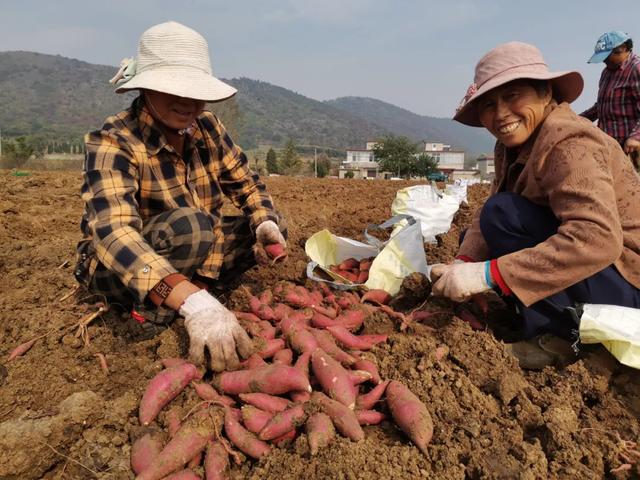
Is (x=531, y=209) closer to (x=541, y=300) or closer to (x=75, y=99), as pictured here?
(x=541, y=300)

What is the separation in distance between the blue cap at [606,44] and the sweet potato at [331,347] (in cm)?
369

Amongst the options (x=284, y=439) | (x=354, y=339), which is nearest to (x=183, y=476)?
(x=284, y=439)

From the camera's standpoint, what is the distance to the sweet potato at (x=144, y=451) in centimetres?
143

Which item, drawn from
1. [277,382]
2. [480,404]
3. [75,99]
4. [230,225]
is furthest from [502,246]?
[75,99]

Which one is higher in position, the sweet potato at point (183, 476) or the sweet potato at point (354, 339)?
the sweet potato at point (354, 339)

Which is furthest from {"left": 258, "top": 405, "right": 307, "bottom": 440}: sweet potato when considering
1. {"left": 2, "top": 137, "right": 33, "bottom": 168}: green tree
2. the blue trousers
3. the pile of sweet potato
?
{"left": 2, "top": 137, "right": 33, "bottom": 168}: green tree

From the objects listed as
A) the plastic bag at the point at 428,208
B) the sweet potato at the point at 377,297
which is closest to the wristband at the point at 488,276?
the sweet potato at the point at 377,297

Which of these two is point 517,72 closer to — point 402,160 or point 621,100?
point 621,100

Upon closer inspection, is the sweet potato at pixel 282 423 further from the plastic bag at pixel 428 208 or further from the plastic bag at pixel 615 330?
the plastic bag at pixel 428 208

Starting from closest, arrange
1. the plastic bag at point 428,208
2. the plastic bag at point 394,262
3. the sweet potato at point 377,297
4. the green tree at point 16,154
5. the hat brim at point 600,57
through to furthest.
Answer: the sweet potato at point 377,297 → the plastic bag at point 394,262 → the hat brim at point 600,57 → the plastic bag at point 428,208 → the green tree at point 16,154

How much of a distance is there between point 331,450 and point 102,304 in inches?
64.3

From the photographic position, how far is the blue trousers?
194 centimetres

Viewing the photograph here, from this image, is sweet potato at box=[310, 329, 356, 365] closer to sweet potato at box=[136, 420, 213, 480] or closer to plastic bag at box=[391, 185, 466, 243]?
sweet potato at box=[136, 420, 213, 480]

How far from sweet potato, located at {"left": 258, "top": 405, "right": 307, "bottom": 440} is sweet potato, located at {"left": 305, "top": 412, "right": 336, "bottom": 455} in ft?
0.11
